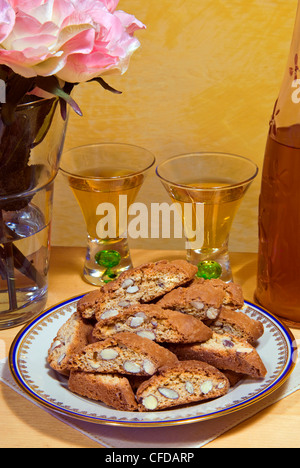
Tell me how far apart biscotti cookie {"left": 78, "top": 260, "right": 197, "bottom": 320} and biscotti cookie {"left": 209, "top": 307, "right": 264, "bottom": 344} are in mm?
60

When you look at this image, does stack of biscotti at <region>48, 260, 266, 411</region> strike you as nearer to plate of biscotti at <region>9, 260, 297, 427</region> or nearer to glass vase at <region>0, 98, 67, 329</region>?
plate of biscotti at <region>9, 260, 297, 427</region>

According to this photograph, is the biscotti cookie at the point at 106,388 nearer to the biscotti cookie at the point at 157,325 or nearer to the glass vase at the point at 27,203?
the biscotti cookie at the point at 157,325

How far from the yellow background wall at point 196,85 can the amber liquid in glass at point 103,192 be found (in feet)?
0.53

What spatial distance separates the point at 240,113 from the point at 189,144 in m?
0.10

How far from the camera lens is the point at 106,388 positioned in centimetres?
70

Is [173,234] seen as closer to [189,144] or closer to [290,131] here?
[189,144]

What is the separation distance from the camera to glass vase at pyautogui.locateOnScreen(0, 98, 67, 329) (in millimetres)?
807

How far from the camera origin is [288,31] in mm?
1041

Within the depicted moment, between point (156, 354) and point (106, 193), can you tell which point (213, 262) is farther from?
point (156, 354)

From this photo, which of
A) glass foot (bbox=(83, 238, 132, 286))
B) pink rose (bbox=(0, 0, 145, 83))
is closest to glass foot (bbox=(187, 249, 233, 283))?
glass foot (bbox=(83, 238, 132, 286))

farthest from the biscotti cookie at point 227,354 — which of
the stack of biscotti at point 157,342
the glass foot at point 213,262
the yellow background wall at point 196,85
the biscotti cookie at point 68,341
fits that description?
the yellow background wall at point 196,85

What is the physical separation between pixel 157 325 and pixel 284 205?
0.25 meters

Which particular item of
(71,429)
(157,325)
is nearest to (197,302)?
(157,325)
